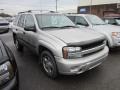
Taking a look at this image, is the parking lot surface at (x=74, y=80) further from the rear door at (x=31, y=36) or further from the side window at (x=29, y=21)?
the side window at (x=29, y=21)

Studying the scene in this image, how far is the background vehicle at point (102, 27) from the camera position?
587cm

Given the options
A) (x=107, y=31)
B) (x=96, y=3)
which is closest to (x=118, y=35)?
(x=107, y=31)

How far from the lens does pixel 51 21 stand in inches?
187

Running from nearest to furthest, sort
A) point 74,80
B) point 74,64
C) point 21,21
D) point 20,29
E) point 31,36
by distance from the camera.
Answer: point 74,64, point 74,80, point 31,36, point 20,29, point 21,21

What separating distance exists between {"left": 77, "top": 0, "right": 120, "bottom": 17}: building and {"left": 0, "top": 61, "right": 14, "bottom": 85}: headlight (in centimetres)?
2677

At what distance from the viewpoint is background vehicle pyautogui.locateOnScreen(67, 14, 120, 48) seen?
5867 millimetres

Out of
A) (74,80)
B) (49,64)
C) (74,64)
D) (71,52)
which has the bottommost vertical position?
(74,80)

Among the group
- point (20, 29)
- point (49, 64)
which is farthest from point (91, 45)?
point (20, 29)

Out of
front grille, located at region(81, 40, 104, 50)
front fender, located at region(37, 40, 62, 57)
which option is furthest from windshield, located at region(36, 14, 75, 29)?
front grille, located at region(81, 40, 104, 50)

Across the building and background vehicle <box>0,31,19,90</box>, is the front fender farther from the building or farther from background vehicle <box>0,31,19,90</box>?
the building

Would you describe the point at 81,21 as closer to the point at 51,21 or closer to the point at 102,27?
the point at 102,27

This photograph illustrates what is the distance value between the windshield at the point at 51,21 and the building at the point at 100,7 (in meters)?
23.6

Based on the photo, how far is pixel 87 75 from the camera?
13.3ft

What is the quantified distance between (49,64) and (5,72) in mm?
1747
